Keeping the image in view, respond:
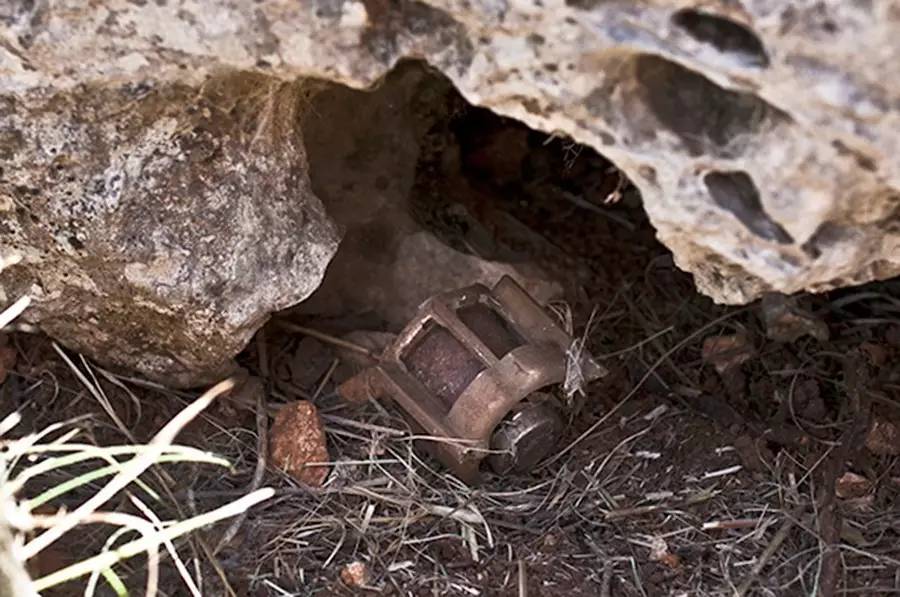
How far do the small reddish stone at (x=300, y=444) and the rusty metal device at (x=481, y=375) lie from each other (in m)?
0.10

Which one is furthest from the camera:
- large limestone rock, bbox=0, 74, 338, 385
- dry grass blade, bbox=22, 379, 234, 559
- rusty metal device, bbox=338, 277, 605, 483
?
rusty metal device, bbox=338, 277, 605, 483

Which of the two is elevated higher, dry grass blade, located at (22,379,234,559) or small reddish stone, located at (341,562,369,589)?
dry grass blade, located at (22,379,234,559)

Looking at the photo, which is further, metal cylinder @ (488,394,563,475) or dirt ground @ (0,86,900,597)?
metal cylinder @ (488,394,563,475)

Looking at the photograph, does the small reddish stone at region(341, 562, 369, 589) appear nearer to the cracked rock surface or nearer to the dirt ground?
the dirt ground

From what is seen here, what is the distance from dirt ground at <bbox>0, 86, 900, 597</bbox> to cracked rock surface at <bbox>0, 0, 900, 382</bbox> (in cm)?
16

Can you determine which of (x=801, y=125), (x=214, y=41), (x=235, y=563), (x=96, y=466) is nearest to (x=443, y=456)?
(x=235, y=563)

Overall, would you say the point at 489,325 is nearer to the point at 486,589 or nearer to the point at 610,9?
the point at 486,589

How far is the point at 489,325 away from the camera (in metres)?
1.65

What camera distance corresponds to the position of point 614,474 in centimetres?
163

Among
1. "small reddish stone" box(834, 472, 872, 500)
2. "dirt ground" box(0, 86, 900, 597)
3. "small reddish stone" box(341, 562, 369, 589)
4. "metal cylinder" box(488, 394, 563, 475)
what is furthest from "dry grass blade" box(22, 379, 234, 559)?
"small reddish stone" box(834, 472, 872, 500)

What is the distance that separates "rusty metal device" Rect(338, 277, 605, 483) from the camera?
157 cm

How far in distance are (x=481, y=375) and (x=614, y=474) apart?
22 cm

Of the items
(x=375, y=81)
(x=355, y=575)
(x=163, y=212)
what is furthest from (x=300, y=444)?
(x=375, y=81)

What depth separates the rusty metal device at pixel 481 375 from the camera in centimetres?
157
